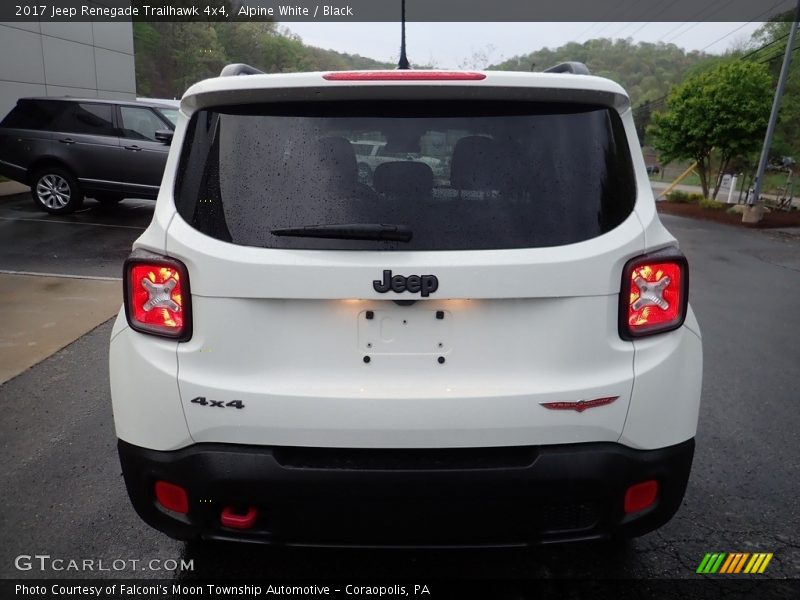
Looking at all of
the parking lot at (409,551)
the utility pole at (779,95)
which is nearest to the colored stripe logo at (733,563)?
the parking lot at (409,551)

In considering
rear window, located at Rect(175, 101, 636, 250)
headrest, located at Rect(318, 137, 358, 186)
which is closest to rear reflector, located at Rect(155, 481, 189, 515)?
rear window, located at Rect(175, 101, 636, 250)

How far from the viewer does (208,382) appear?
2.06m

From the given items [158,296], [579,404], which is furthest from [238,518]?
[579,404]

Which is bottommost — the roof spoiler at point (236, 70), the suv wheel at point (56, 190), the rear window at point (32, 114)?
the suv wheel at point (56, 190)

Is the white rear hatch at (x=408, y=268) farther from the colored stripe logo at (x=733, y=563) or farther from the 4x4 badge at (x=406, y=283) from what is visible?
the colored stripe logo at (x=733, y=563)

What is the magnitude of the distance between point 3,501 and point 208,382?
1914 mm

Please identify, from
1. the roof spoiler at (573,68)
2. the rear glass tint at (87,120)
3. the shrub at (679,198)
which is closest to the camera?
the roof spoiler at (573,68)

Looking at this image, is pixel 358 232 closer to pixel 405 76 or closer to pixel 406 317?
pixel 406 317

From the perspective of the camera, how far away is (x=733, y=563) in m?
2.75

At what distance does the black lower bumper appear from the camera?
6.71 feet

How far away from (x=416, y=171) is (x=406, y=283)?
0.39m

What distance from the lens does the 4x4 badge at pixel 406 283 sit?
78.2 inches

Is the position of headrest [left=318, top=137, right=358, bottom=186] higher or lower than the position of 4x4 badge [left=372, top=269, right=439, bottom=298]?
higher

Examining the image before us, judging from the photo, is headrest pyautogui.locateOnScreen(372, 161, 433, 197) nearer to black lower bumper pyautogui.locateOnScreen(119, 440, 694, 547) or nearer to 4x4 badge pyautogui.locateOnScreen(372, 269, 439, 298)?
4x4 badge pyautogui.locateOnScreen(372, 269, 439, 298)
